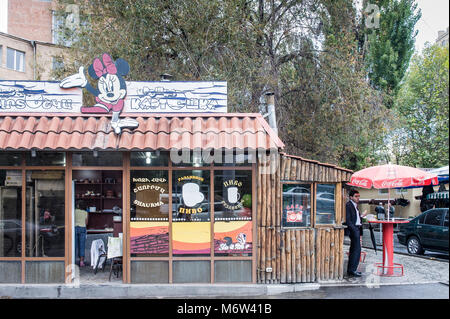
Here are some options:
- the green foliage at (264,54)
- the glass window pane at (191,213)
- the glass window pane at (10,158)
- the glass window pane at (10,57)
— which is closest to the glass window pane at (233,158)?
the glass window pane at (191,213)

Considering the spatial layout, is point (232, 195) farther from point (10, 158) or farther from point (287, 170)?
point (10, 158)

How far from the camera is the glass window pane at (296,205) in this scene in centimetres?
922

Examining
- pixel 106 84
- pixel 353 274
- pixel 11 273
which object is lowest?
pixel 353 274

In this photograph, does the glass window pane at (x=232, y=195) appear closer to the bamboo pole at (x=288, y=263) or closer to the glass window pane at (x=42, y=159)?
the bamboo pole at (x=288, y=263)

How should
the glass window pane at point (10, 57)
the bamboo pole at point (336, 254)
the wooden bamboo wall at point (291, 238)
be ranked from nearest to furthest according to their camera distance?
the wooden bamboo wall at point (291, 238), the bamboo pole at point (336, 254), the glass window pane at point (10, 57)

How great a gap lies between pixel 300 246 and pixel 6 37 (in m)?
31.2

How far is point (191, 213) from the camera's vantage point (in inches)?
350

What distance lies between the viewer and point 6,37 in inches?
1255

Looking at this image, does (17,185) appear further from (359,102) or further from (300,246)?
(359,102)

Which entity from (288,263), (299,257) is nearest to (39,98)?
(288,263)

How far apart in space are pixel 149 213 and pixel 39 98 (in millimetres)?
3422

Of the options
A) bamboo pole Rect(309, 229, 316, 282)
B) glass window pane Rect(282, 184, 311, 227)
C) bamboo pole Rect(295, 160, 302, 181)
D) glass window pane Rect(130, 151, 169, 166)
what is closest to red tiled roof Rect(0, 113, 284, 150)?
glass window pane Rect(130, 151, 169, 166)

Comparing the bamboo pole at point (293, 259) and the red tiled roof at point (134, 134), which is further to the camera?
the bamboo pole at point (293, 259)

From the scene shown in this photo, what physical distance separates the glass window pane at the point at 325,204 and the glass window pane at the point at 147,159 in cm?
354
